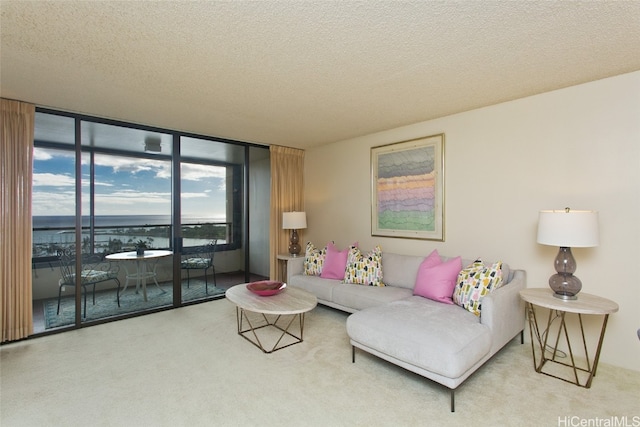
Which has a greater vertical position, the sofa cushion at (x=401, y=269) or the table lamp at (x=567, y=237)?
the table lamp at (x=567, y=237)

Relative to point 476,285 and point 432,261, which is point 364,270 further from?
point 476,285

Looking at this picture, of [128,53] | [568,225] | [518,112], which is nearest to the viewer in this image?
[128,53]

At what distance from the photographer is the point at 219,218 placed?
A: 15.0 feet

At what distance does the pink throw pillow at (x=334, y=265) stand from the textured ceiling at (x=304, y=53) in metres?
1.79

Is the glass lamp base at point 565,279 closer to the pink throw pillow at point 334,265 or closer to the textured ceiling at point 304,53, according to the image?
the textured ceiling at point 304,53

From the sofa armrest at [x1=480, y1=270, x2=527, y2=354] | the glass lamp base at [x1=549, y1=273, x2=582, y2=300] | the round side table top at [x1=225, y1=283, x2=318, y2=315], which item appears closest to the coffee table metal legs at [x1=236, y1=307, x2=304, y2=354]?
the round side table top at [x1=225, y1=283, x2=318, y2=315]

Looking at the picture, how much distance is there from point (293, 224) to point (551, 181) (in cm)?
319

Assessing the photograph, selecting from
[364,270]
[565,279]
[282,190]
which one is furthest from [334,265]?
[565,279]

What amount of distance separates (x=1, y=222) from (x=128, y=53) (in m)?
2.21

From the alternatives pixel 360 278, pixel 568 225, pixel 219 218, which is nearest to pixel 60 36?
pixel 219 218

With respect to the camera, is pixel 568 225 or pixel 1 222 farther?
pixel 1 222

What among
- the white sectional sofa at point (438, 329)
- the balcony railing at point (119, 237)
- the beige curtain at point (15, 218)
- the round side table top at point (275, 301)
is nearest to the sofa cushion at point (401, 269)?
the white sectional sofa at point (438, 329)

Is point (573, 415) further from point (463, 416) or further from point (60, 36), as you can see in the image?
point (60, 36)

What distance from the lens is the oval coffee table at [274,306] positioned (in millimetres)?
2717
